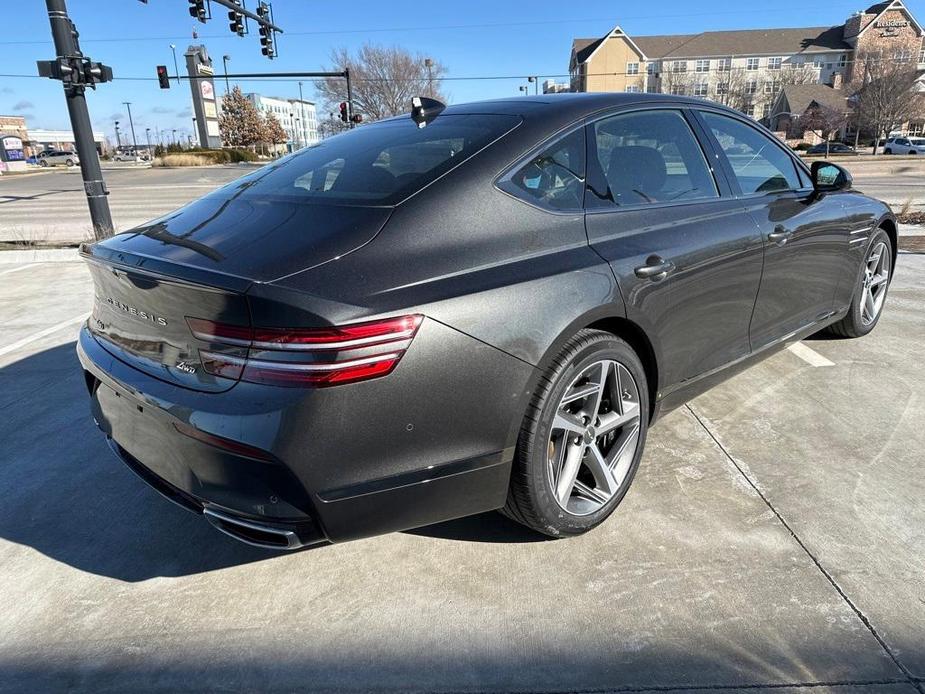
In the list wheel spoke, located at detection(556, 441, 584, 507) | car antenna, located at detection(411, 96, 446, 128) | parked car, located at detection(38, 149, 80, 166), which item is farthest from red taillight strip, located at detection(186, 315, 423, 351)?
parked car, located at detection(38, 149, 80, 166)

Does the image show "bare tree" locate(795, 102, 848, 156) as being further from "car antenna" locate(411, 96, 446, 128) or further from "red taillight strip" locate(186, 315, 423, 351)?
"red taillight strip" locate(186, 315, 423, 351)

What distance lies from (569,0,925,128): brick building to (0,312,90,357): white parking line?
267 feet

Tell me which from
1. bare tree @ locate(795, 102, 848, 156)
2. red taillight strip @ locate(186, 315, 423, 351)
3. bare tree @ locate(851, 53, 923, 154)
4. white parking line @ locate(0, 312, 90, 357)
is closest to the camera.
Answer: red taillight strip @ locate(186, 315, 423, 351)

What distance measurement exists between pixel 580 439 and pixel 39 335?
16.2 ft

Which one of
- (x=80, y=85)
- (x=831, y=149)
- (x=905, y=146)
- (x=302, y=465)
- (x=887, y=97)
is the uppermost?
(x=887, y=97)

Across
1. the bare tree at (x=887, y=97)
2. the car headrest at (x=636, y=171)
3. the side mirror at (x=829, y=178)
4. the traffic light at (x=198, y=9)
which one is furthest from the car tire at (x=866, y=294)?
the bare tree at (x=887, y=97)

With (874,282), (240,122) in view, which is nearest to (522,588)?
(874,282)

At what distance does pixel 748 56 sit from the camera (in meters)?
82.0

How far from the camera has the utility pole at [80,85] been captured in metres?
9.39

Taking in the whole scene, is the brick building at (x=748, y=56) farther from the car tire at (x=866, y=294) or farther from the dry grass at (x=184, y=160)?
the car tire at (x=866, y=294)

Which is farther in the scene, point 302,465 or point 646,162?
point 646,162

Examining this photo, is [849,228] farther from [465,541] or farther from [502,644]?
[502,644]

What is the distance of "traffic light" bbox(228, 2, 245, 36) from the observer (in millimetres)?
20344

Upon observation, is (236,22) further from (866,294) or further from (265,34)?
(866,294)
